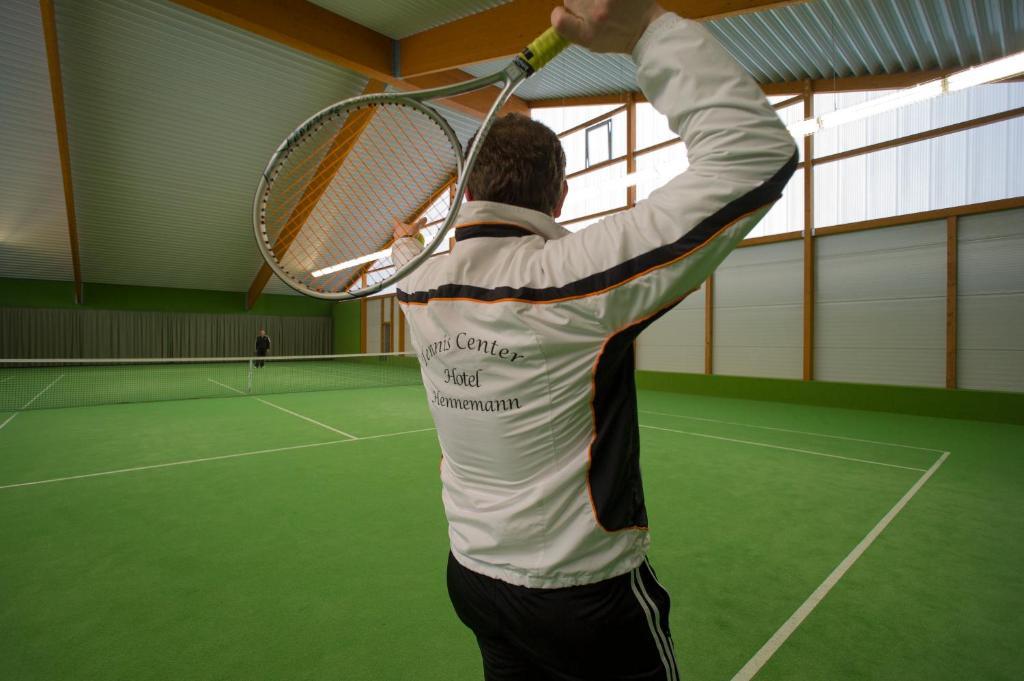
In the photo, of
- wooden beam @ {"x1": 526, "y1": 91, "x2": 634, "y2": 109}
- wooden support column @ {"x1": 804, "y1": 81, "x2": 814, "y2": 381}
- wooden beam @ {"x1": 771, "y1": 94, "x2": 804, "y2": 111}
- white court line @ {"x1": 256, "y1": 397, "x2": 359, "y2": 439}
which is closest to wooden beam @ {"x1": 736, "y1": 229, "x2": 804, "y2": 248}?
wooden support column @ {"x1": 804, "y1": 81, "x2": 814, "y2": 381}

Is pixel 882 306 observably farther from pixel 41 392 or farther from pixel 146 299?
pixel 146 299

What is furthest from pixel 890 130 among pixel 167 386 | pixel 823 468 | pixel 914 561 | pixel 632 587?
pixel 167 386

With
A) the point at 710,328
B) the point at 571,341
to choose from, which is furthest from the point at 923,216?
the point at 571,341

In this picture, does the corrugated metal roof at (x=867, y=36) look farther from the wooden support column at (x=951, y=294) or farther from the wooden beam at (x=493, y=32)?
the wooden support column at (x=951, y=294)

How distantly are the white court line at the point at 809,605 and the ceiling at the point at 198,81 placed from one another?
7.36 metres

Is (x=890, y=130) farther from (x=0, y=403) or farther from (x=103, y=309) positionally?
(x=103, y=309)

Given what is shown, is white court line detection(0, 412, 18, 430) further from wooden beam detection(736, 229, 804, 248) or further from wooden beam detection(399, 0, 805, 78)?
wooden beam detection(736, 229, 804, 248)

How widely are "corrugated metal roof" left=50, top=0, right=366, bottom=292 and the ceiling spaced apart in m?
0.04

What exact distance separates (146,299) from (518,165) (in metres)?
27.7

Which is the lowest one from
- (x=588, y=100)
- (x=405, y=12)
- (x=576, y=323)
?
(x=576, y=323)

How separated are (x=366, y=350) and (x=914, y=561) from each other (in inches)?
973

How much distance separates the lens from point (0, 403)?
1023cm

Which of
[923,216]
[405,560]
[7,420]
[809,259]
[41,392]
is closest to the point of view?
[405,560]

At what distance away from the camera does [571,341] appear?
2.82 ft
